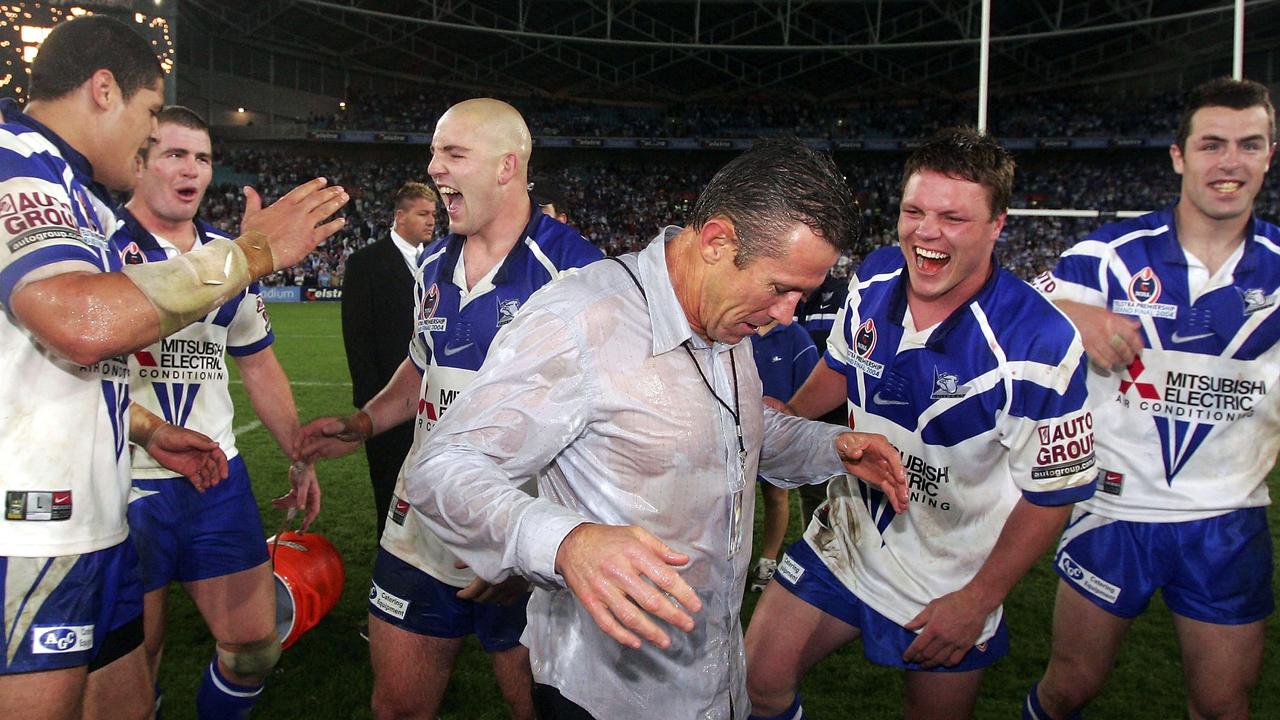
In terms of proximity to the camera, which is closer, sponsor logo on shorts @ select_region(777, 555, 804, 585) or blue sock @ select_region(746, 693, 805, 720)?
blue sock @ select_region(746, 693, 805, 720)

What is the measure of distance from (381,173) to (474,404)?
39.7 metres

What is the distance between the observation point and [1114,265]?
11.3 feet

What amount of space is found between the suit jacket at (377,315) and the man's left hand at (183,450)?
2.00 meters

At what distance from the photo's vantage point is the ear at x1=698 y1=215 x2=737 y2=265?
203cm

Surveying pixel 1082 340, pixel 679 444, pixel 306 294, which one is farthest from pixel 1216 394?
pixel 306 294

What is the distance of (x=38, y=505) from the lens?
7.55 ft

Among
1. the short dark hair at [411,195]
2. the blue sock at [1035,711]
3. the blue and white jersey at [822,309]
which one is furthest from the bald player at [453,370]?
the blue and white jersey at [822,309]

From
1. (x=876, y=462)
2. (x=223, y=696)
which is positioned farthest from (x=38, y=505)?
(x=876, y=462)

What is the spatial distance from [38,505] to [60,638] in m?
0.35

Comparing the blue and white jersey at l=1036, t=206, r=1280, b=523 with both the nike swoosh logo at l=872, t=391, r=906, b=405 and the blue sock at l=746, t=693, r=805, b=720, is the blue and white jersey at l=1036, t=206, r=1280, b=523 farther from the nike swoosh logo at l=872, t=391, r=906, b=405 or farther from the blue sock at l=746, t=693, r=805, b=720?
the blue sock at l=746, t=693, r=805, b=720

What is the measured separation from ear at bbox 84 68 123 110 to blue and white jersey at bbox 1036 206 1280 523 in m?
3.18

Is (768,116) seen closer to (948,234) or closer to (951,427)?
(948,234)

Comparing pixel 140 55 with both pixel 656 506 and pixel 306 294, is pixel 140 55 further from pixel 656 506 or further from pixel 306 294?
pixel 306 294

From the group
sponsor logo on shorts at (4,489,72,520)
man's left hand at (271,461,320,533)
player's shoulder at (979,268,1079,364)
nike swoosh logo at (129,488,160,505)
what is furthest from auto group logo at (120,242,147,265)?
player's shoulder at (979,268,1079,364)
